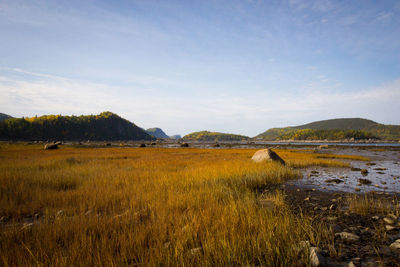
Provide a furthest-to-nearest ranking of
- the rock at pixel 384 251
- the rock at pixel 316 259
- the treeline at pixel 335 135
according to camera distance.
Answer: the treeline at pixel 335 135 → the rock at pixel 384 251 → the rock at pixel 316 259

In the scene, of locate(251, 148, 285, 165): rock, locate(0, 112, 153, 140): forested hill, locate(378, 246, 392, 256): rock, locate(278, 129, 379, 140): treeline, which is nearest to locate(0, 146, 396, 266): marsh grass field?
locate(378, 246, 392, 256): rock

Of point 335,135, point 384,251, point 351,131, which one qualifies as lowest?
point 384,251

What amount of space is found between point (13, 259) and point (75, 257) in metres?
0.88

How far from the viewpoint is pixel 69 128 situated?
5103 inches

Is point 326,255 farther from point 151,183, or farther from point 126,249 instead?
point 151,183

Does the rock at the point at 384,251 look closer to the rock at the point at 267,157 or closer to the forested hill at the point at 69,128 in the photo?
the rock at the point at 267,157

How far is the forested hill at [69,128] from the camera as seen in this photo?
333 feet

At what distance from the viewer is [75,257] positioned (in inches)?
101

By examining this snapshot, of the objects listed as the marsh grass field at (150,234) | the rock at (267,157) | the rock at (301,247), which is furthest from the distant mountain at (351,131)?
the rock at (301,247)

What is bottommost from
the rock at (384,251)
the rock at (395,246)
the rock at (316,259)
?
the rock at (384,251)

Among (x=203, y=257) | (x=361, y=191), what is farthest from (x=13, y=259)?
(x=361, y=191)

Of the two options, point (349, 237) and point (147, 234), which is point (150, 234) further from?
point (349, 237)

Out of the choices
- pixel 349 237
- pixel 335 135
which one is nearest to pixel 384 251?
pixel 349 237

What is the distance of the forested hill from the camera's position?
101569mm
